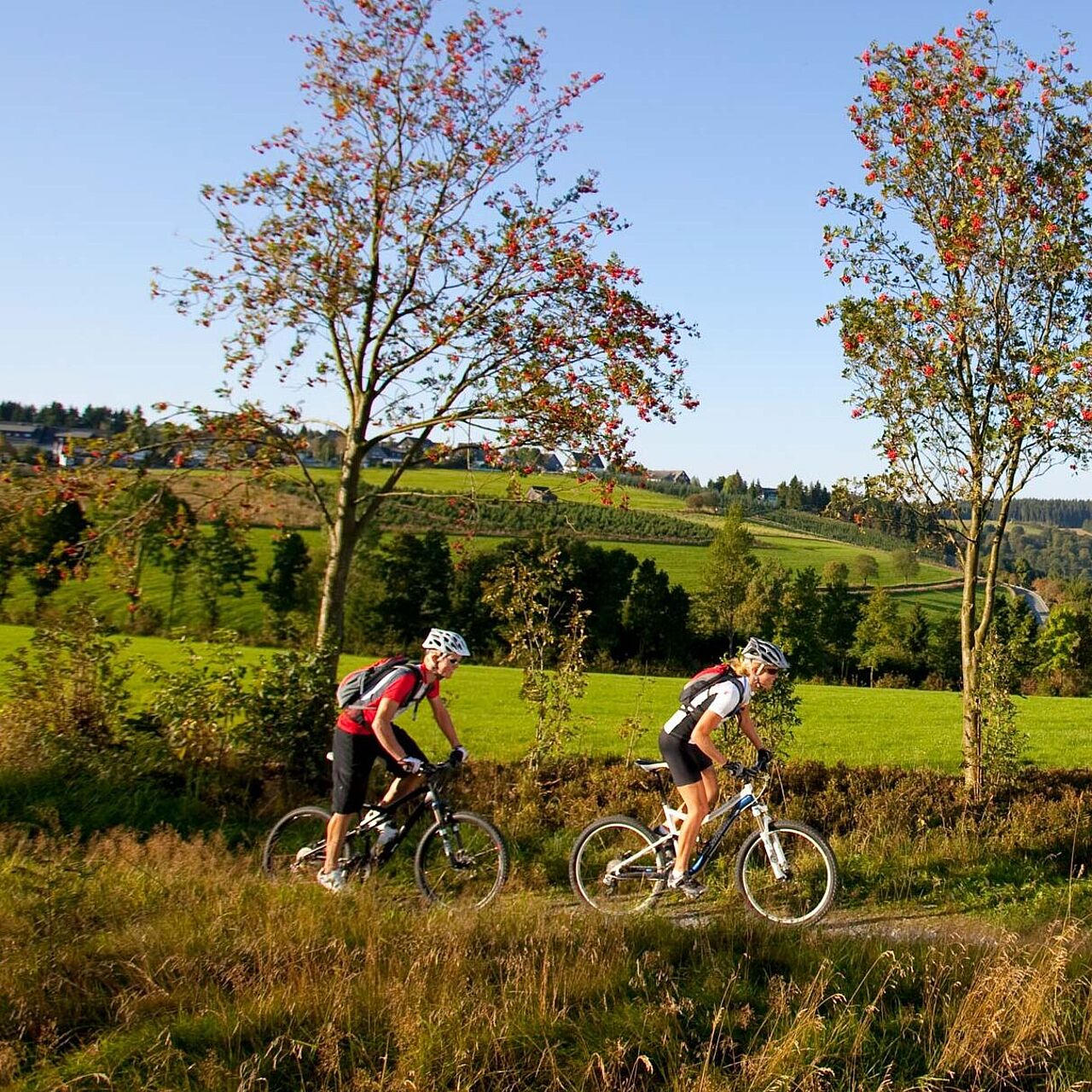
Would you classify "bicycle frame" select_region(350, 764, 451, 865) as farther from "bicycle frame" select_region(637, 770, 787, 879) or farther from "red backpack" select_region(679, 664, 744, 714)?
"red backpack" select_region(679, 664, 744, 714)

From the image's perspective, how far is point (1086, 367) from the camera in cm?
933

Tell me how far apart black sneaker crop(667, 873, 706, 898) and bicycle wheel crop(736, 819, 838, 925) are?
323 mm

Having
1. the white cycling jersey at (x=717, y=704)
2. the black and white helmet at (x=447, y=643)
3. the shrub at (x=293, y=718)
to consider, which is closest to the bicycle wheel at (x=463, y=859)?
the black and white helmet at (x=447, y=643)

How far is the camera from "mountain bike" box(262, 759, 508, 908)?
693cm

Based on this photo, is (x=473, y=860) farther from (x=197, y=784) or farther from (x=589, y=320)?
(x=589, y=320)

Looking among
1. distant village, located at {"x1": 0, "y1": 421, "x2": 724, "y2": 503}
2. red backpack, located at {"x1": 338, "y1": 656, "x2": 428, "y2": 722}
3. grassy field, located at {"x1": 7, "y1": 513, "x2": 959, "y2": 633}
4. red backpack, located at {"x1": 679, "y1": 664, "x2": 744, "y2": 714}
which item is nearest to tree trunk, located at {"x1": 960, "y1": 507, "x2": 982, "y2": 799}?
distant village, located at {"x1": 0, "y1": 421, "x2": 724, "y2": 503}

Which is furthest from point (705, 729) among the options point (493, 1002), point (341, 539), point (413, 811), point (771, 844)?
point (341, 539)

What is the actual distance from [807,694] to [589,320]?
27464 millimetres

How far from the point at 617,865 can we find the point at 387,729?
210cm

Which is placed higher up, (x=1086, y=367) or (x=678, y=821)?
(x=1086, y=367)

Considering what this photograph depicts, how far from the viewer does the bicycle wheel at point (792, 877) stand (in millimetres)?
6750

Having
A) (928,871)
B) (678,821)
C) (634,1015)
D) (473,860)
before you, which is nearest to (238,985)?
(634,1015)

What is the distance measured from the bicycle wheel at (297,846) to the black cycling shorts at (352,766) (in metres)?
0.32

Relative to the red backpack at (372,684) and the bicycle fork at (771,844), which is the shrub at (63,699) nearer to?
the red backpack at (372,684)
